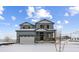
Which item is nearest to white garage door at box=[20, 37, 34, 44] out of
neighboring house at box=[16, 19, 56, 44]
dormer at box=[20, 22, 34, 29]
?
neighboring house at box=[16, 19, 56, 44]

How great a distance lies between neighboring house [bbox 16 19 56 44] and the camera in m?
2.31

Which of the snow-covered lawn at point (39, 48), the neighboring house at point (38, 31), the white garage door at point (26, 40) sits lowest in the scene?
the snow-covered lawn at point (39, 48)

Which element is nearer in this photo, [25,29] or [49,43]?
[25,29]

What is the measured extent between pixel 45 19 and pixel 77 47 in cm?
72

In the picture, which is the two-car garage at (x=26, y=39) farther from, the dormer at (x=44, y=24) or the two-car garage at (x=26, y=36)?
the dormer at (x=44, y=24)

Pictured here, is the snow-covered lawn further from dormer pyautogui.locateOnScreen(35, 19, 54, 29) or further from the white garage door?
dormer pyautogui.locateOnScreen(35, 19, 54, 29)

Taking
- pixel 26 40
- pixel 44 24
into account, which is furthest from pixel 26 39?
pixel 44 24

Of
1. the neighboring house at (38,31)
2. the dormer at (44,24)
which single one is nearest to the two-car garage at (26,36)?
the neighboring house at (38,31)

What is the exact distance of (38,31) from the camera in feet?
7.72

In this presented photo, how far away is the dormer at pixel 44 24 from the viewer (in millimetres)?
2297
